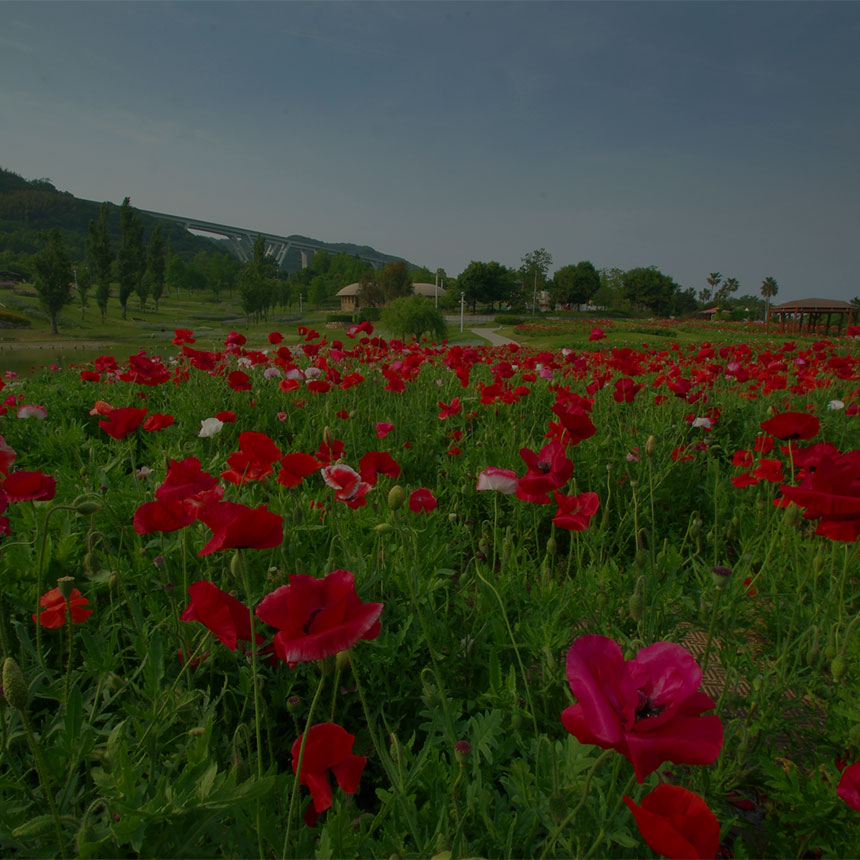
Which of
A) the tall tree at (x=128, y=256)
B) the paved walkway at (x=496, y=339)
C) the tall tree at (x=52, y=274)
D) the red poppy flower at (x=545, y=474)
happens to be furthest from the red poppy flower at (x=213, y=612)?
the tall tree at (x=128, y=256)

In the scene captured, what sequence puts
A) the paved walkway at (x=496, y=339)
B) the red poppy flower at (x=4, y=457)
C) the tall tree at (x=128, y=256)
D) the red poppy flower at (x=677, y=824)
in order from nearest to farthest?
the red poppy flower at (x=677, y=824), the red poppy flower at (x=4, y=457), the paved walkway at (x=496, y=339), the tall tree at (x=128, y=256)

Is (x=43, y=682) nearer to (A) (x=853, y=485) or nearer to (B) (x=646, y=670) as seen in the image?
(B) (x=646, y=670)

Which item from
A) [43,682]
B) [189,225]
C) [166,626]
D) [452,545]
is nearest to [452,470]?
[452,545]

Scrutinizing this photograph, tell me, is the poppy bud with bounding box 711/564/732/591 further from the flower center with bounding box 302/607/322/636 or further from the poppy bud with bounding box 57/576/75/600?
the poppy bud with bounding box 57/576/75/600

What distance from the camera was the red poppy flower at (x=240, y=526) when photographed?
869 mm

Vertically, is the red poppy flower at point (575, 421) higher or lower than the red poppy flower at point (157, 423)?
higher

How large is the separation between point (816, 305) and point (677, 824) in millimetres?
37947

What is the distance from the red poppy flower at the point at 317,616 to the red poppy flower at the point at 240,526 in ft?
0.48

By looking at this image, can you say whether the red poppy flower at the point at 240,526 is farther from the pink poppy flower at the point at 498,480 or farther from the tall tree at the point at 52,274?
the tall tree at the point at 52,274

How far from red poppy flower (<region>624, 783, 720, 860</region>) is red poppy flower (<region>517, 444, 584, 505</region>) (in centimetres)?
75

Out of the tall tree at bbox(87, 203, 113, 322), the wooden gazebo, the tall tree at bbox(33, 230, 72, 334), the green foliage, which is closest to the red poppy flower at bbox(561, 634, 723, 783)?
the green foliage

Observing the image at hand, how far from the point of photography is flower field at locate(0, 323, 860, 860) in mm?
782

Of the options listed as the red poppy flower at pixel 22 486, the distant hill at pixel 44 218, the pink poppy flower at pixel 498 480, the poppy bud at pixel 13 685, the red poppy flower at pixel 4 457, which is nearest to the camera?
the poppy bud at pixel 13 685

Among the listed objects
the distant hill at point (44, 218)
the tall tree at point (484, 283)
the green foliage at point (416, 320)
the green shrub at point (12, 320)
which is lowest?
the green shrub at point (12, 320)
